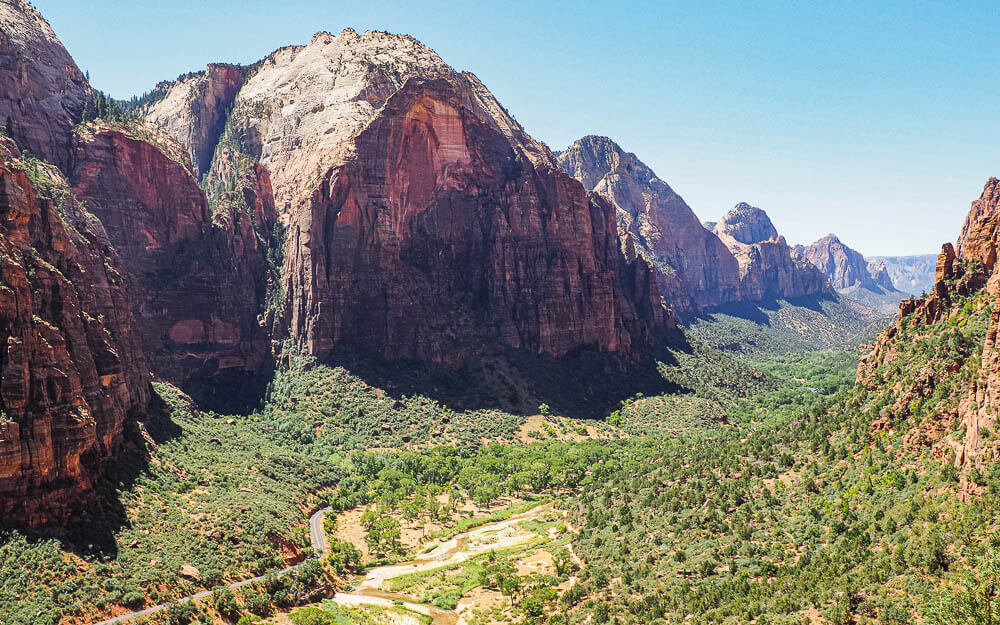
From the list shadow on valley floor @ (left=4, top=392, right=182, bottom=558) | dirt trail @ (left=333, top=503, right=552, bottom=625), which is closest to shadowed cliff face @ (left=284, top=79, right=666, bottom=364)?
dirt trail @ (left=333, top=503, right=552, bottom=625)

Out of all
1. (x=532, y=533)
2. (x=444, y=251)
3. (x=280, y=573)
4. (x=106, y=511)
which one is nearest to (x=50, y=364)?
(x=106, y=511)

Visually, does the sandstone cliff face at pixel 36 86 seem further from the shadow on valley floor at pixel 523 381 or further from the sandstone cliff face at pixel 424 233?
the shadow on valley floor at pixel 523 381

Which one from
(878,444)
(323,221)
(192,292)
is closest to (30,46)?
(192,292)

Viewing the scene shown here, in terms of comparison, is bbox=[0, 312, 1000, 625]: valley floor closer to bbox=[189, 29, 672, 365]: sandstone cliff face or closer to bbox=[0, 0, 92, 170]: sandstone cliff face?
bbox=[189, 29, 672, 365]: sandstone cliff face

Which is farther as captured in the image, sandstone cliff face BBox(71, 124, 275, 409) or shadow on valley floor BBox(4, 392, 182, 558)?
sandstone cliff face BBox(71, 124, 275, 409)

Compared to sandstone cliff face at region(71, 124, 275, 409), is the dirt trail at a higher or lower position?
lower

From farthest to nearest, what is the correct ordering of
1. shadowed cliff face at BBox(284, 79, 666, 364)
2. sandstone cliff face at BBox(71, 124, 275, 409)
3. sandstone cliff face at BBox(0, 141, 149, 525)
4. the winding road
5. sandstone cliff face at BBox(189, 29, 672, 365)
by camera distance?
sandstone cliff face at BBox(189, 29, 672, 365) < shadowed cliff face at BBox(284, 79, 666, 364) < sandstone cliff face at BBox(71, 124, 275, 409) < the winding road < sandstone cliff face at BBox(0, 141, 149, 525)
